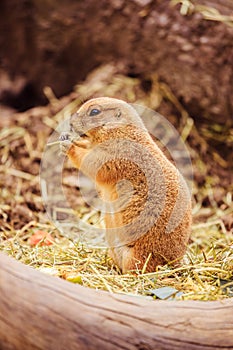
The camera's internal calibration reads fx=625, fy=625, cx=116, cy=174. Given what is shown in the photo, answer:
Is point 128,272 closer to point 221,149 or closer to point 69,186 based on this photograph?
point 69,186

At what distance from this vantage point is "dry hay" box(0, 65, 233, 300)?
2760 millimetres

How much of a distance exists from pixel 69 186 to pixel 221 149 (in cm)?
130

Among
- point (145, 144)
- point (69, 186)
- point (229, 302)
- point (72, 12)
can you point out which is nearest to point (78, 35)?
point (72, 12)

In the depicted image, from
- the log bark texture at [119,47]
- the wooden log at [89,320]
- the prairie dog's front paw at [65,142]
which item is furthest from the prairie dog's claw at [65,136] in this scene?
the log bark texture at [119,47]

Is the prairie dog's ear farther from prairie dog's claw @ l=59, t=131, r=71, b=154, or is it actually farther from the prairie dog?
prairie dog's claw @ l=59, t=131, r=71, b=154

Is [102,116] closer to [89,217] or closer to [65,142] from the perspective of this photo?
[65,142]

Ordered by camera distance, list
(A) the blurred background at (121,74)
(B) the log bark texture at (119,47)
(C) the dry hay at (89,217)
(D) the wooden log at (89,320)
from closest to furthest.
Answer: (D) the wooden log at (89,320) < (C) the dry hay at (89,217) < (A) the blurred background at (121,74) < (B) the log bark texture at (119,47)

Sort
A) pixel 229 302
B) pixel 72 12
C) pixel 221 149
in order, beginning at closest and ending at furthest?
pixel 229 302 < pixel 221 149 < pixel 72 12

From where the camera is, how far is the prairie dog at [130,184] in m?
2.86

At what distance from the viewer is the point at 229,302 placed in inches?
94.3

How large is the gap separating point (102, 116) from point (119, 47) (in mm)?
2558

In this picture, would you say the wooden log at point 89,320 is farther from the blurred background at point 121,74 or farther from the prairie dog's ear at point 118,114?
the blurred background at point 121,74

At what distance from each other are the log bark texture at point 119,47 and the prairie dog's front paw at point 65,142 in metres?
2.28

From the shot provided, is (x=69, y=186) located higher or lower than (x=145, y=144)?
lower
